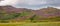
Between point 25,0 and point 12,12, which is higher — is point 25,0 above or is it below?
above

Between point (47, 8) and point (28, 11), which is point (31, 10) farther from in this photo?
point (47, 8)

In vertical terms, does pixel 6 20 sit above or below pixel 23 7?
below

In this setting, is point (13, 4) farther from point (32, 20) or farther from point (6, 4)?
point (32, 20)

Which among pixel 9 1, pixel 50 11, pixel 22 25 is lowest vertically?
pixel 22 25

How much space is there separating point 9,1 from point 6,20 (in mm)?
405

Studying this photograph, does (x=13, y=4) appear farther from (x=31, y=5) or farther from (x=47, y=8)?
(x=47, y=8)

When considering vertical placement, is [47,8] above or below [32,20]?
above

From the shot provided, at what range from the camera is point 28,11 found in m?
3.60

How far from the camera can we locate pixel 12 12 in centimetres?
359

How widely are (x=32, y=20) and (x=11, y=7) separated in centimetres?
52

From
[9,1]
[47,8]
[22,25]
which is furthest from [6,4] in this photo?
[47,8]

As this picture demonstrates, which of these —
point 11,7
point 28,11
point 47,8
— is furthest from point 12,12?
point 47,8

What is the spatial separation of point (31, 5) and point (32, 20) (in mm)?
316

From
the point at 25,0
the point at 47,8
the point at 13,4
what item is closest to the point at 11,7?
the point at 13,4
